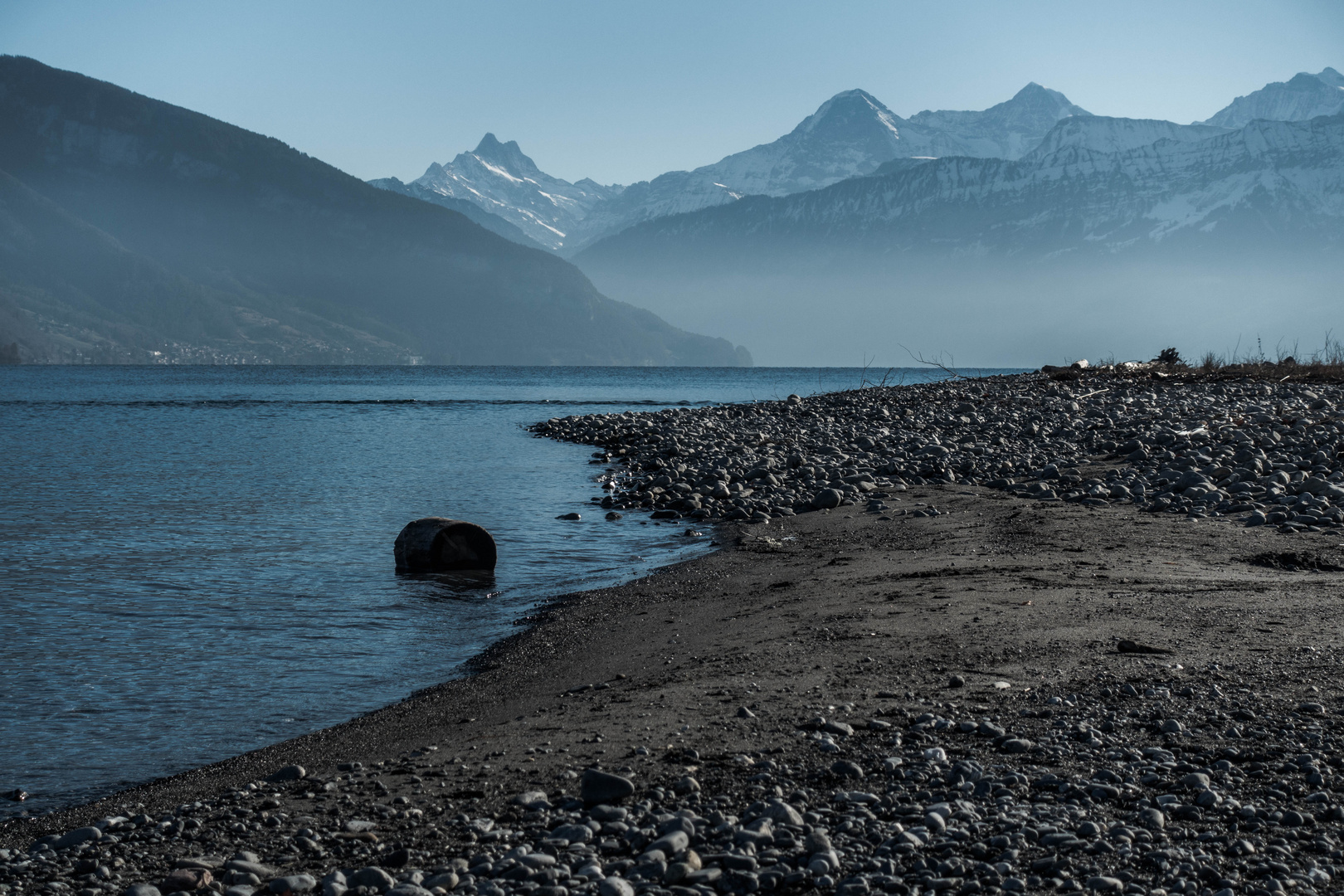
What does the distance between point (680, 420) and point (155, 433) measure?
23.3 meters

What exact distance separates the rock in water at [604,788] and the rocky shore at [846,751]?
1 centimetres

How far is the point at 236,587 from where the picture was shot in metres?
11.0

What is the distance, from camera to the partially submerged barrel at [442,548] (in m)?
12.2

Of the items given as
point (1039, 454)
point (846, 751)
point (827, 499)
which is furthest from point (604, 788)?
point (1039, 454)

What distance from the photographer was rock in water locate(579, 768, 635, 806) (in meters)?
4.45

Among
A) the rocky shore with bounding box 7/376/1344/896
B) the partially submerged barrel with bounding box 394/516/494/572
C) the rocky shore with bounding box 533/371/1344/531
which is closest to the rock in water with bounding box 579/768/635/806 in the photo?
the rocky shore with bounding box 7/376/1344/896

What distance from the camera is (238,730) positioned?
657 cm

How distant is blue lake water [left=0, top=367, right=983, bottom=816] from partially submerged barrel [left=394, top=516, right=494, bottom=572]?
39 centimetres

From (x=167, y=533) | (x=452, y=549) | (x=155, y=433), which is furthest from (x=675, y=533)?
(x=155, y=433)

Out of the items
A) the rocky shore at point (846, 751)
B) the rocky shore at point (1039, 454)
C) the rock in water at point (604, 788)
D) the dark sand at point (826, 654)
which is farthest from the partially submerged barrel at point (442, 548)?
the rock in water at point (604, 788)

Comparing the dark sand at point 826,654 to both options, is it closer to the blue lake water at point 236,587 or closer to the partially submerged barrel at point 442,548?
the blue lake water at point 236,587

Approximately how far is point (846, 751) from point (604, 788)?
1.38m

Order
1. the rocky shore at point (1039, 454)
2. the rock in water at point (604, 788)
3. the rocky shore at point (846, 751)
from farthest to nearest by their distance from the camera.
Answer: the rocky shore at point (1039, 454)
the rock in water at point (604, 788)
the rocky shore at point (846, 751)

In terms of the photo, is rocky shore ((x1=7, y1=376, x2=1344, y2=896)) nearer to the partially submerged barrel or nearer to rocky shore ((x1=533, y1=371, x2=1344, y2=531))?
rocky shore ((x1=533, y1=371, x2=1344, y2=531))
